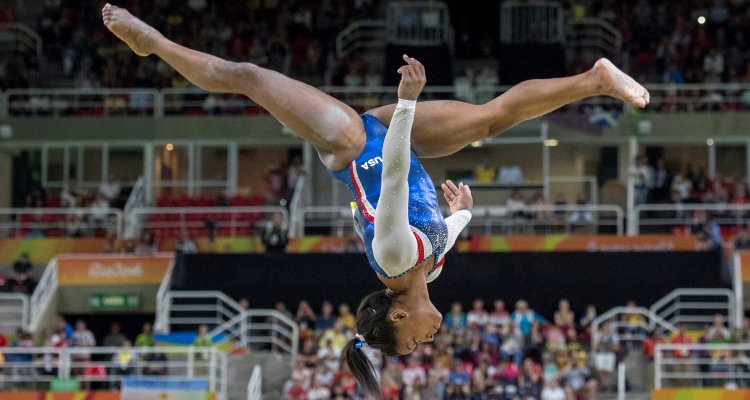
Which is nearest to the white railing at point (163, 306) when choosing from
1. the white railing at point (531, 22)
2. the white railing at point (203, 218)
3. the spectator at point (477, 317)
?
the white railing at point (203, 218)

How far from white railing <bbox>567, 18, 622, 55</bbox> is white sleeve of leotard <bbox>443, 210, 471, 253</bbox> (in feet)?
64.1

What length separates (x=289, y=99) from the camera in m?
7.06

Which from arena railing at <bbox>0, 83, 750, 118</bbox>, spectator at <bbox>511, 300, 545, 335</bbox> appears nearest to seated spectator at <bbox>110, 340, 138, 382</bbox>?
spectator at <bbox>511, 300, 545, 335</bbox>

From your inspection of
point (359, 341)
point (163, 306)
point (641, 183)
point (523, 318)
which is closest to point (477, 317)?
point (523, 318)

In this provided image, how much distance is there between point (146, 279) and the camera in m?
22.1

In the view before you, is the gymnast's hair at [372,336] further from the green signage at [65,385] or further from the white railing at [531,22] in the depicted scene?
the white railing at [531,22]

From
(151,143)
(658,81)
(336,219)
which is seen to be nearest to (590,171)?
(658,81)

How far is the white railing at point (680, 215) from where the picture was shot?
21781 millimetres

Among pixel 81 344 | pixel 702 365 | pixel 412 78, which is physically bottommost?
pixel 702 365

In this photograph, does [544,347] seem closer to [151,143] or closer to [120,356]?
[120,356]

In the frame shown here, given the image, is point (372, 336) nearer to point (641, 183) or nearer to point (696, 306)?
point (696, 306)

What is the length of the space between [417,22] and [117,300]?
29.1ft

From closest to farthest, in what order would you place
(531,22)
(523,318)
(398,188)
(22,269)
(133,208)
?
1. (398,188)
2. (523,318)
3. (22,269)
4. (133,208)
5. (531,22)

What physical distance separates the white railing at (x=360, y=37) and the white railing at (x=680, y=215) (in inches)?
281
